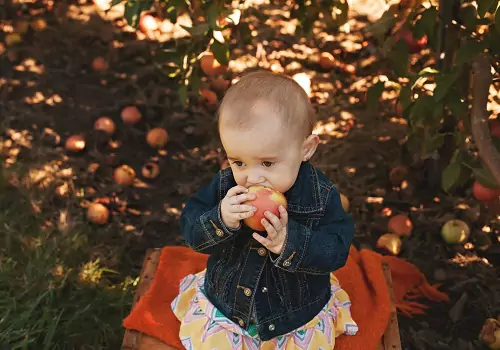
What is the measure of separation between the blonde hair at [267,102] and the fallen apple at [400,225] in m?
1.34

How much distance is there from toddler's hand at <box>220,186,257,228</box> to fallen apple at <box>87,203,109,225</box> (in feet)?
4.66

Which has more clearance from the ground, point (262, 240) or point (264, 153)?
point (264, 153)

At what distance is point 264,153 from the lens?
1.77 m

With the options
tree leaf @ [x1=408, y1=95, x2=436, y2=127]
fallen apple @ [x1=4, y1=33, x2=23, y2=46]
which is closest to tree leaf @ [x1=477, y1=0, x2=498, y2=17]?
tree leaf @ [x1=408, y1=95, x2=436, y2=127]

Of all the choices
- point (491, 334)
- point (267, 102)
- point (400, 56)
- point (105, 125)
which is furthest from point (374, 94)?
point (105, 125)

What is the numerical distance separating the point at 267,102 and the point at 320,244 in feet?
1.36

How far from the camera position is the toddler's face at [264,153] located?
1.75 metres

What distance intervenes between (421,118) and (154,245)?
1241mm

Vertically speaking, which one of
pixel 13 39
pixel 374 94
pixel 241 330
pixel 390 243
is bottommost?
pixel 13 39

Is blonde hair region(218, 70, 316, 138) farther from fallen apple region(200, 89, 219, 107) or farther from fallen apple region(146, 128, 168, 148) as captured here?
fallen apple region(200, 89, 219, 107)

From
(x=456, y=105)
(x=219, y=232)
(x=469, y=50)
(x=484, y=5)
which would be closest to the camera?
(x=219, y=232)

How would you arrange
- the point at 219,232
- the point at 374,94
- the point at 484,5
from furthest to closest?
the point at 374,94, the point at 484,5, the point at 219,232

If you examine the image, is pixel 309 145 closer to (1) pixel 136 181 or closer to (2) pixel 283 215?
(2) pixel 283 215

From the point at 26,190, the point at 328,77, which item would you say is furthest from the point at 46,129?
the point at 328,77
